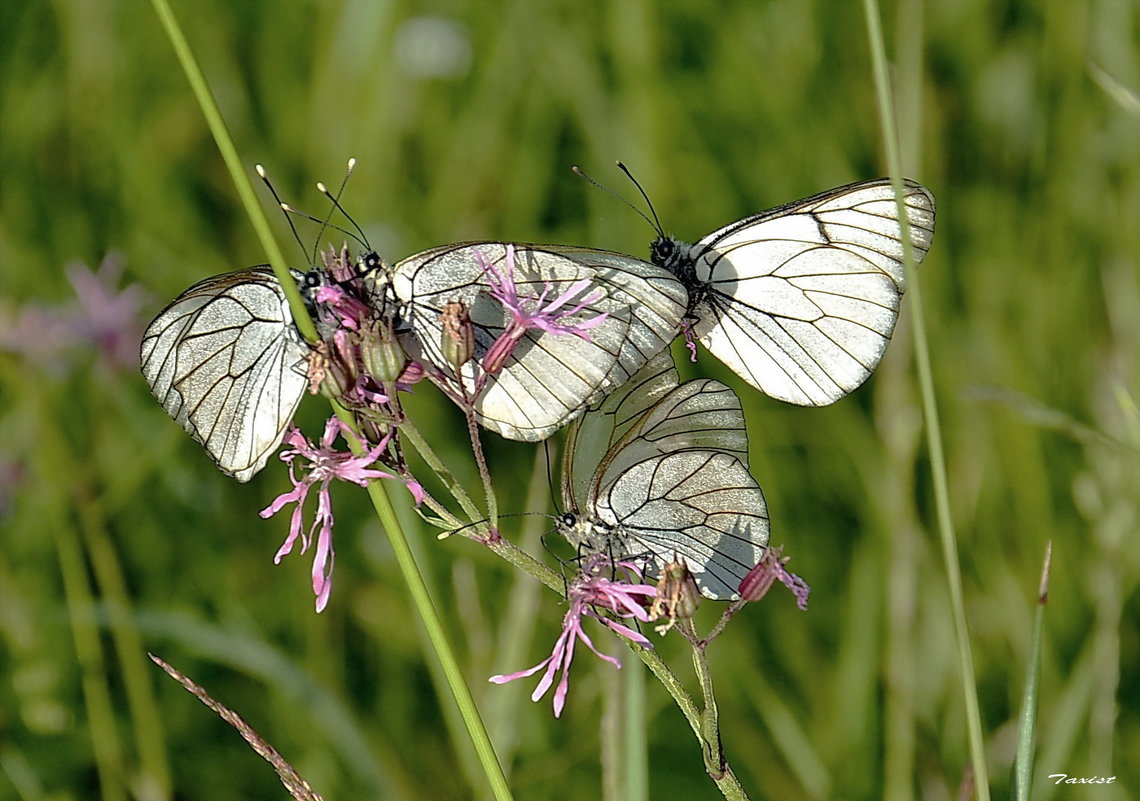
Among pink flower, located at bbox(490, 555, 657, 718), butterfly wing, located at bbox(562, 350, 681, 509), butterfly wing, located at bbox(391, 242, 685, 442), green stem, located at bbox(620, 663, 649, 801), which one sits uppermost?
butterfly wing, located at bbox(391, 242, 685, 442)

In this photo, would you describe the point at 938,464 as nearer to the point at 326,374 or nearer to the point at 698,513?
the point at 698,513

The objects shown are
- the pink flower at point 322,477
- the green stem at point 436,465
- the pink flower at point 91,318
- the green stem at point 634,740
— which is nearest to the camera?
the green stem at point 436,465

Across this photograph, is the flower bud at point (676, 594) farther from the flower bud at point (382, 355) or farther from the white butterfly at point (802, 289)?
the white butterfly at point (802, 289)

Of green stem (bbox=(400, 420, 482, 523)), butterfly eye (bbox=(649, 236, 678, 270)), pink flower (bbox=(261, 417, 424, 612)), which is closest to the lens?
green stem (bbox=(400, 420, 482, 523))

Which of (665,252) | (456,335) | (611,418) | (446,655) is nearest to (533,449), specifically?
(665,252)

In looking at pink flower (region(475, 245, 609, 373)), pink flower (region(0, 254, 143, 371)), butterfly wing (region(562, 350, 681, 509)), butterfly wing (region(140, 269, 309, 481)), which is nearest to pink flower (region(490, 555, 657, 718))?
butterfly wing (region(562, 350, 681, 509))

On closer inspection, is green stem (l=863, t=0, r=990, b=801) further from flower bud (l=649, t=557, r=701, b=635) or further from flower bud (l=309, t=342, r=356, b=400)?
flower bud (l=309, t=342, r=356, b=400)

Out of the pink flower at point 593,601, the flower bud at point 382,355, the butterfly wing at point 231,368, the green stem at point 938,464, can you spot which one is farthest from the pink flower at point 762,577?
the butterfly wing at point 231,368
